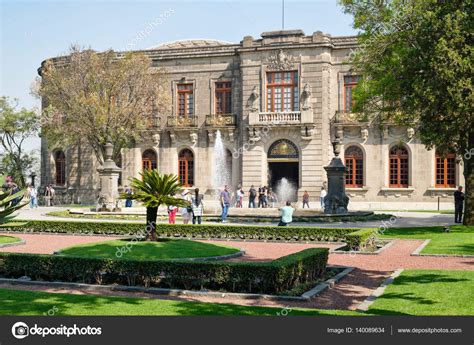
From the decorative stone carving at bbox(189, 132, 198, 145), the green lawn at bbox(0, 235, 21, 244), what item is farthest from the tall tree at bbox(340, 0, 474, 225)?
the decorative stone carving at bbox(189, 132, 198, 145)

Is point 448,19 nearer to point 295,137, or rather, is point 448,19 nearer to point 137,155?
Answer: point 295,137

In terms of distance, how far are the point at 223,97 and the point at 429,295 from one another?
35796 mm

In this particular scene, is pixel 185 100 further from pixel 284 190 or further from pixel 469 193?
pixel 469 193

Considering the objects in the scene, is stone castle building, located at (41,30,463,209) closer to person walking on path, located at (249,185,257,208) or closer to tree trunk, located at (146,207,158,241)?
person walking on path, located at (249,185,257,208)

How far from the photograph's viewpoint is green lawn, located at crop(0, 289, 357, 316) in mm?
9648

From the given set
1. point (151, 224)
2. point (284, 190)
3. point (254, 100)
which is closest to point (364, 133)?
point (284, 190)

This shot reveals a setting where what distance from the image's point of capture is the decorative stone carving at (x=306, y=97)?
42188 millimetres

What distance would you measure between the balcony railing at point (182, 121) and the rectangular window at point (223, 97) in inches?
75.6

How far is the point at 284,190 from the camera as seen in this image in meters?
44.4

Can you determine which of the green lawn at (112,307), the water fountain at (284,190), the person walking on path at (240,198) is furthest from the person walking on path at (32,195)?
the green lawn at (112,307)

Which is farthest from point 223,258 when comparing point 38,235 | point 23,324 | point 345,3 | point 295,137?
point 295,137

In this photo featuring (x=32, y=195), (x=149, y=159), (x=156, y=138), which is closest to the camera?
(x=32, y=195)

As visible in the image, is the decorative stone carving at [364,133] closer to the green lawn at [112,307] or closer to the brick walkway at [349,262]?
the brick walkway at [349,262]

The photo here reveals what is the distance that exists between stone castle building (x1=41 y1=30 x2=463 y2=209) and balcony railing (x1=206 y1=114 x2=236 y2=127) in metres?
0.07
